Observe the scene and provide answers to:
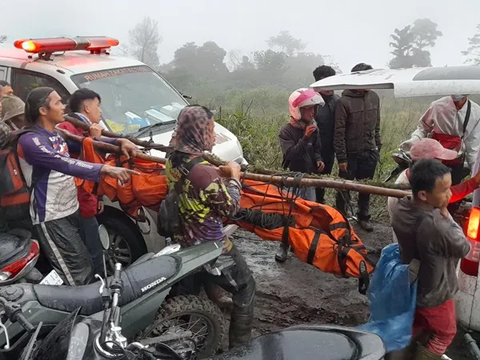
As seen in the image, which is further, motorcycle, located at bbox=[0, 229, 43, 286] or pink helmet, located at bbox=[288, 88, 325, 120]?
pink helmet, located at bbox=[288, 88, 325, 120]

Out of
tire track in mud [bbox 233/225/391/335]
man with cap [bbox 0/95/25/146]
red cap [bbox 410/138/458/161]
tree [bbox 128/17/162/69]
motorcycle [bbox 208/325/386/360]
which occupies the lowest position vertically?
tire track in mud [bbox 233/225/391/335]

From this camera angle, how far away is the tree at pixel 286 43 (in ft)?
121

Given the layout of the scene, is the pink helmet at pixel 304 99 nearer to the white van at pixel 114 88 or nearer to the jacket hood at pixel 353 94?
the jacket hood at pixel 353 94

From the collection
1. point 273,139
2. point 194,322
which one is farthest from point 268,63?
point 194,322

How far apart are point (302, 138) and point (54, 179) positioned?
7.82 feet

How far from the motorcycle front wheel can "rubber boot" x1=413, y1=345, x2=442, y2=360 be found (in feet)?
4.15

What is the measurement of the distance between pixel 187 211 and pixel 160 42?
1154 inches

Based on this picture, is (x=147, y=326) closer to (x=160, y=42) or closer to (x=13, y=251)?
(x=13, y=251)

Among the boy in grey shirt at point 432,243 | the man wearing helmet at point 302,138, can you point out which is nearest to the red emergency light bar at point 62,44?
the man wearing helmet at point 302,138

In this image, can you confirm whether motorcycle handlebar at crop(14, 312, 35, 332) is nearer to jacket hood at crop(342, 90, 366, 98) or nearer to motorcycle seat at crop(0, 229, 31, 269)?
motorcycle seat at crop(0, 229, 31, 269)

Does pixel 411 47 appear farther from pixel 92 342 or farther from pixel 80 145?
pixel 92 342

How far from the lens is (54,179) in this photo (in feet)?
10.8

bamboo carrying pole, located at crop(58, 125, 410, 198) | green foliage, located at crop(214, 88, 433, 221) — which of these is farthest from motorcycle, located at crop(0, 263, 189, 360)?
green foliage, located at crop(214, 88, 433, 221)

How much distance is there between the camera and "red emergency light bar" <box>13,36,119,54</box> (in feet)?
16.4
